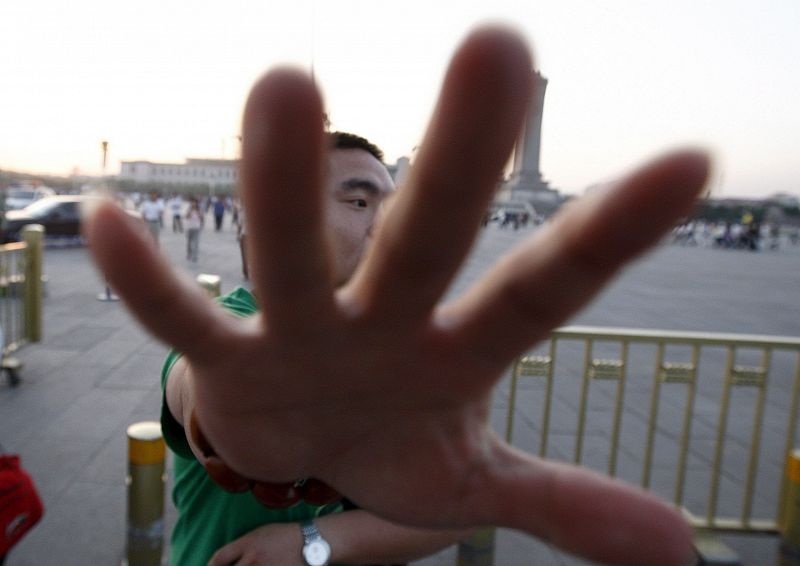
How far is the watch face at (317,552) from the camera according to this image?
137cm

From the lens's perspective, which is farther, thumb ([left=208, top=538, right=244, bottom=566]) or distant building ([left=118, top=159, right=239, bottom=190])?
thumb ([left=208, top=538, right=244, bottom=566])

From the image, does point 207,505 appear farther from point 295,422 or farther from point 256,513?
point 295,422

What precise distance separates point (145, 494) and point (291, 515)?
147cm

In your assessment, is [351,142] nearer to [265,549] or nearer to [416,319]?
[265,549]

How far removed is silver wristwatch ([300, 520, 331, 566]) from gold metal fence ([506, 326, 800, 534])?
1.41 meters

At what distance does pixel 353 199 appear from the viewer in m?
1.50

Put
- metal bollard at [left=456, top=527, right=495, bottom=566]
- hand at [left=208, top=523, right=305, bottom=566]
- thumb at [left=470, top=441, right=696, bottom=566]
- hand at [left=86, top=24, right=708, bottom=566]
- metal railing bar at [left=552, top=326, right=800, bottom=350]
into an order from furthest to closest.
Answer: metal railing bar at [left=552, top=326, right=800, bottom=350] → metal bollard at [left=456, top=527, right=495, bottom=566] → hand at [left=208, top=523, right=305, bottom=566] → thumb at [left=470, top=441, right=696, bottom=566] → hand at [left=86, top=24, right=708, bottom=566]

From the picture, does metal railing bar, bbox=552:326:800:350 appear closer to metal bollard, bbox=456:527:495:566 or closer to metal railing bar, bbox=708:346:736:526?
metal railing bar, bbox=708:346:736:526

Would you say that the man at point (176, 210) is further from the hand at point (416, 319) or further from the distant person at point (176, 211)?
the hand at point (416, 319)

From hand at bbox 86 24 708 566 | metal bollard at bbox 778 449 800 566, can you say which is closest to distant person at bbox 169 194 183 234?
metal bollard at bbox 778 449 800 566

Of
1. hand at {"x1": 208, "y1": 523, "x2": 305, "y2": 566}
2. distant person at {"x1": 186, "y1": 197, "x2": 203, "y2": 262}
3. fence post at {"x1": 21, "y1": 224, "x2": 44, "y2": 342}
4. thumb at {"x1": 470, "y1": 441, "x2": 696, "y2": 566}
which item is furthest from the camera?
distant person at {"x1": 186, "y1": 197, "x2": 203, "y2": 262}

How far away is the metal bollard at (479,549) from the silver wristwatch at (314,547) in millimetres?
1691

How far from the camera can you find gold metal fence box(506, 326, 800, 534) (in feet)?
11.1

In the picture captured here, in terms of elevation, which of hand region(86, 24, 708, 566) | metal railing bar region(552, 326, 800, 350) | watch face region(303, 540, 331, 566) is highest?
hand region(86, 24, 708, 566)
